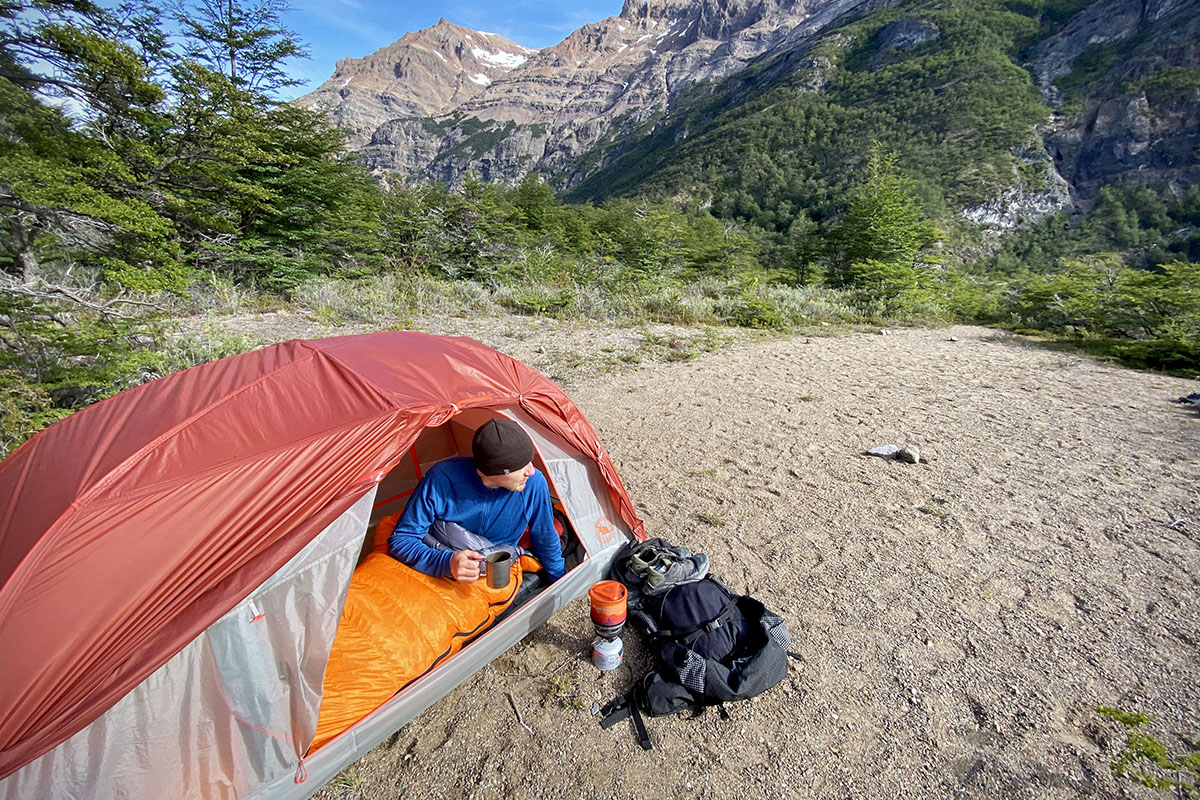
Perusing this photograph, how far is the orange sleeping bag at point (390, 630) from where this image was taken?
6.42 feet

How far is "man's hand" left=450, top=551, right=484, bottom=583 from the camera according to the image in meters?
2.16

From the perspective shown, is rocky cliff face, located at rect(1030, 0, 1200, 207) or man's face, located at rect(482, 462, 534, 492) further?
rocky cliff face, located at rect(1030, 0, 1200, 207)

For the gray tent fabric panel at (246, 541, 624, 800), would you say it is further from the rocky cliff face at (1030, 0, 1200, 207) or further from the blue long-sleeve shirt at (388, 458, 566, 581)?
the rocky cliff face at (1030, 0, 1200, 207)

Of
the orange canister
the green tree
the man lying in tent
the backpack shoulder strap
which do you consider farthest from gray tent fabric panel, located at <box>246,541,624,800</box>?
the green tree

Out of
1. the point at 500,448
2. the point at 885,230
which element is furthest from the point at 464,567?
the point at 885,230

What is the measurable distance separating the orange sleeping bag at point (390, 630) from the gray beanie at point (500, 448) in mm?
644

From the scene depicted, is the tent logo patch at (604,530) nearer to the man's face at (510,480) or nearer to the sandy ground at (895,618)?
the sandy ground at (895,618)

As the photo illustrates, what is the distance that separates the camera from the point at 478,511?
243 centimetres

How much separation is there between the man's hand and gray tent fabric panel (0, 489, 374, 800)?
41 cm

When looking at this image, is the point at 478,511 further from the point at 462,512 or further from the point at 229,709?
the point at 229,709

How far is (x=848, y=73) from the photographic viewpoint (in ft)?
228

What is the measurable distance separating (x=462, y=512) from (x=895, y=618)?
2409 millimetres

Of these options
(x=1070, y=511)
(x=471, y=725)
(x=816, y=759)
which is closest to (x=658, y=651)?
(x=816, y=759)

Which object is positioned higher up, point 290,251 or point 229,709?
point 290,251
